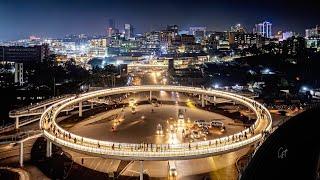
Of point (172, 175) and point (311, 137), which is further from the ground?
point (311, 137)

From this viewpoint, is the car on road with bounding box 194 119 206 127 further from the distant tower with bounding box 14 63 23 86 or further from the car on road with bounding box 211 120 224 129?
the distant tower with bounding box 14 63 23 86

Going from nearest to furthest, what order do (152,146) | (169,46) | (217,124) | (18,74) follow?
(152,146), (217,124), (18,74), (169,46)

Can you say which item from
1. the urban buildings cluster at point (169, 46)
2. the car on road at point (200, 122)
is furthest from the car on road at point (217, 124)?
the urban buildings cluster at point (169, 46)

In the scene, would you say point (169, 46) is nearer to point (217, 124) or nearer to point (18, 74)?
point (18, 74)

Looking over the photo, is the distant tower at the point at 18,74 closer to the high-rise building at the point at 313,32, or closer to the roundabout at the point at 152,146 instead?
the roundabout at the point at 152,146

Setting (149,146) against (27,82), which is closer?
(149,146)

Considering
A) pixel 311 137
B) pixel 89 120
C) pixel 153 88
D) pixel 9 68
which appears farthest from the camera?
pixel 9 68

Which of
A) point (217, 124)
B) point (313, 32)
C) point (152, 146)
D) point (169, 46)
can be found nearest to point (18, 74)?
point (217, 124)

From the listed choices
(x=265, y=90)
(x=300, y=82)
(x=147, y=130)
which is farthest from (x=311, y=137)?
(x=300, y=82)

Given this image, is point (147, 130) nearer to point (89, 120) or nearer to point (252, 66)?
point (89, 120)

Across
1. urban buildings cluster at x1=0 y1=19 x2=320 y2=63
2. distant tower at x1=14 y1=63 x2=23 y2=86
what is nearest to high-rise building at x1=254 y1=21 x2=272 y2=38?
urban buildings cluster at x1=0 y1=19 x2=320 y2=63

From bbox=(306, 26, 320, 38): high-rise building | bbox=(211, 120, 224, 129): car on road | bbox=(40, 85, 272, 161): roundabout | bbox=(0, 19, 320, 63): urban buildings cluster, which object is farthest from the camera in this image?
bbox=(306, 26, 320, 38): high-rise building
